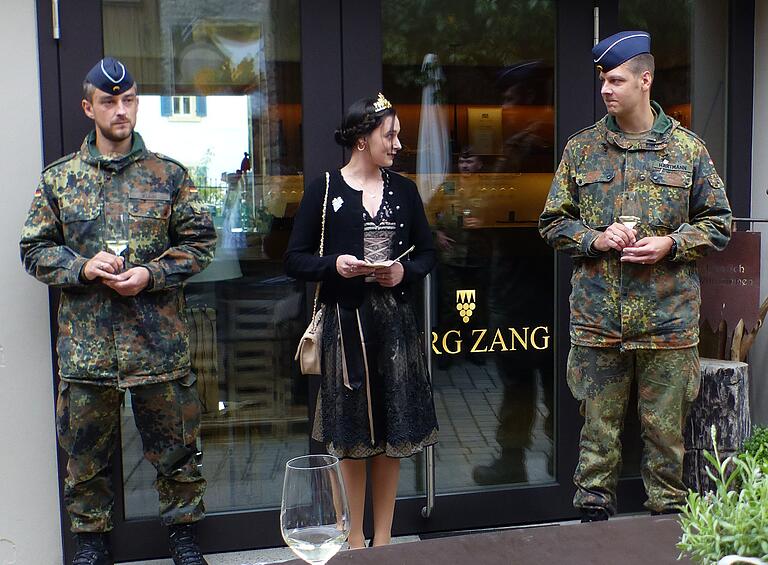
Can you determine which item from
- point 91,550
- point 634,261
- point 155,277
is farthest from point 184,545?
point 634,261

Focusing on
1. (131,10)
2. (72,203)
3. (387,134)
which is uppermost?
(131,10)

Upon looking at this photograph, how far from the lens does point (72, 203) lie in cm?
295

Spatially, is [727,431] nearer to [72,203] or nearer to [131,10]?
[72,203]

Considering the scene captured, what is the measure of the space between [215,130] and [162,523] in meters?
1.51

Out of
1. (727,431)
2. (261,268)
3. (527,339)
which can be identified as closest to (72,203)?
(261,268)

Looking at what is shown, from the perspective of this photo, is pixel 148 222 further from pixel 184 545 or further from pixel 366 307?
pixel 184 545

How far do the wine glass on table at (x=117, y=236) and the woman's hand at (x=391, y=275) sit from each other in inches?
33.6

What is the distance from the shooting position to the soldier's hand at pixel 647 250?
2.93m

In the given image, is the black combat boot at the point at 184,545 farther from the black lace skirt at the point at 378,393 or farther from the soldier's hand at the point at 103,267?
the soldier's hand at the point at 103,267

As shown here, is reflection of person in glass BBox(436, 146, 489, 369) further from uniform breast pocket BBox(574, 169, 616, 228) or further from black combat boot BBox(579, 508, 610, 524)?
black combat boot BBox(579, 508, 610, 524)

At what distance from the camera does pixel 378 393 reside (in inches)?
120

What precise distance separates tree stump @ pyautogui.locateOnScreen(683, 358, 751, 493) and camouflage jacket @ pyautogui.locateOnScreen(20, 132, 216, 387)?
198 cm

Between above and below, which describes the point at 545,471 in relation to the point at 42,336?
below

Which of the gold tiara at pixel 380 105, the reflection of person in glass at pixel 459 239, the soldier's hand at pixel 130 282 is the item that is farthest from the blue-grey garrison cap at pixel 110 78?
the reflection of person in glass at pixel 459 239
